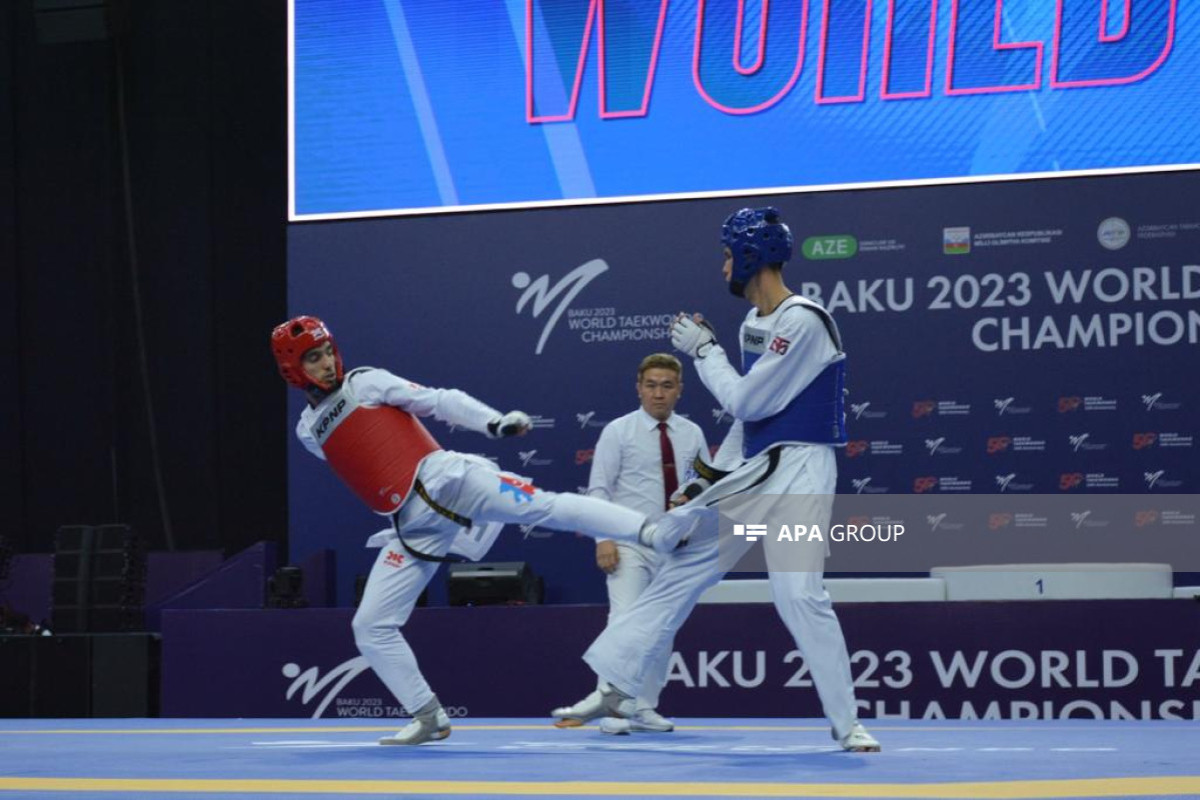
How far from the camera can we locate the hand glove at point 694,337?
5.30 metres

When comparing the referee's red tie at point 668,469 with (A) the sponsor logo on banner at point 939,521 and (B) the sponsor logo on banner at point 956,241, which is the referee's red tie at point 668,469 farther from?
(B) the sponsor logo on banner at point 956,241

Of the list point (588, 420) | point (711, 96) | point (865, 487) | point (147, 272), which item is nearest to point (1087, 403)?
point (865, 487)

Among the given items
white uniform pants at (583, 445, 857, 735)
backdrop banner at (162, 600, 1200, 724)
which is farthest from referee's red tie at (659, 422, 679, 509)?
white uniform pants at (583, 445, 857, 735)

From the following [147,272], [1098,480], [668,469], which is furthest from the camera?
[147,272]

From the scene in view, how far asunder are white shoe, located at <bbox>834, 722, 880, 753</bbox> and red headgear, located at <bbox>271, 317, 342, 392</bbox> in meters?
2.35

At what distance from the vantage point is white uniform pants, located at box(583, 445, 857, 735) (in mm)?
4977

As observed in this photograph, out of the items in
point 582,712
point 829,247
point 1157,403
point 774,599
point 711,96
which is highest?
point 711,96

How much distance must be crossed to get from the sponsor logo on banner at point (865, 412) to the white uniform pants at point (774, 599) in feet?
18.7

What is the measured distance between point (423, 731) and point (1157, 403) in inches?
257

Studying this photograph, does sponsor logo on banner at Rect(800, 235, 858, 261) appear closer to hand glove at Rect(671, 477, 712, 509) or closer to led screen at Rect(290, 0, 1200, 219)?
led screen at Rect(290, 0, 1200, 219)

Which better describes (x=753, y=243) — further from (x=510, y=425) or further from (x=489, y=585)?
(x=489, y=585)

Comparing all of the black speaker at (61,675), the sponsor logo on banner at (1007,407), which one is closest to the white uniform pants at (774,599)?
the black speaker at (61,675)

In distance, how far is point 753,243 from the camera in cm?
526

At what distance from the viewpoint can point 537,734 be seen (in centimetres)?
632
